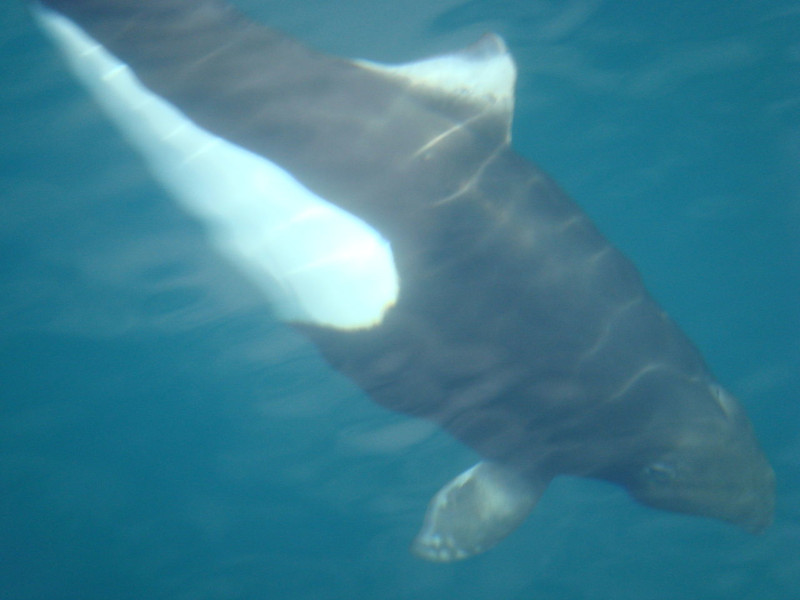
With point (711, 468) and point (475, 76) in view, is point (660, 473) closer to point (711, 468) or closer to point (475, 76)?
point (711, 468)

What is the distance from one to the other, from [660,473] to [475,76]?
11.0 ft

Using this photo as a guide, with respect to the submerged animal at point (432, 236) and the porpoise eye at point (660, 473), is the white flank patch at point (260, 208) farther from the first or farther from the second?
the porpoise eye at point (660, 473)

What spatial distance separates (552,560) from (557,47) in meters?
6.32

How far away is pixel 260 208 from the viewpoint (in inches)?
170

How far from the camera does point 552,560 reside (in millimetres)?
7277

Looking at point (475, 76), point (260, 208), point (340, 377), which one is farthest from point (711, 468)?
point (260, 208)

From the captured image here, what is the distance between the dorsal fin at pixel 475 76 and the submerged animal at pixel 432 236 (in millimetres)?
12

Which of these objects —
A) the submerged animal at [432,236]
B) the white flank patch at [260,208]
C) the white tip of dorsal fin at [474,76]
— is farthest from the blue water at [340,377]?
the white tip of dorsal fin at [474,76]

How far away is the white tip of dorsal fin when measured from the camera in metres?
3.96

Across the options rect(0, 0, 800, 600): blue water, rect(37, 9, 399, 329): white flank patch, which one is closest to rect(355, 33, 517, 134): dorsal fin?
rect(37, 9, 399, 329): white flank patch

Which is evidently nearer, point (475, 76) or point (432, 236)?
point (432, 236)

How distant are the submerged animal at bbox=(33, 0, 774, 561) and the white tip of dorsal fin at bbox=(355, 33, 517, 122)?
0.04ft

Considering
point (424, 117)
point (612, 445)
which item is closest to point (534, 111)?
point (424, 117)

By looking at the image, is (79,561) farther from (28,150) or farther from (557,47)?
(557,47)
